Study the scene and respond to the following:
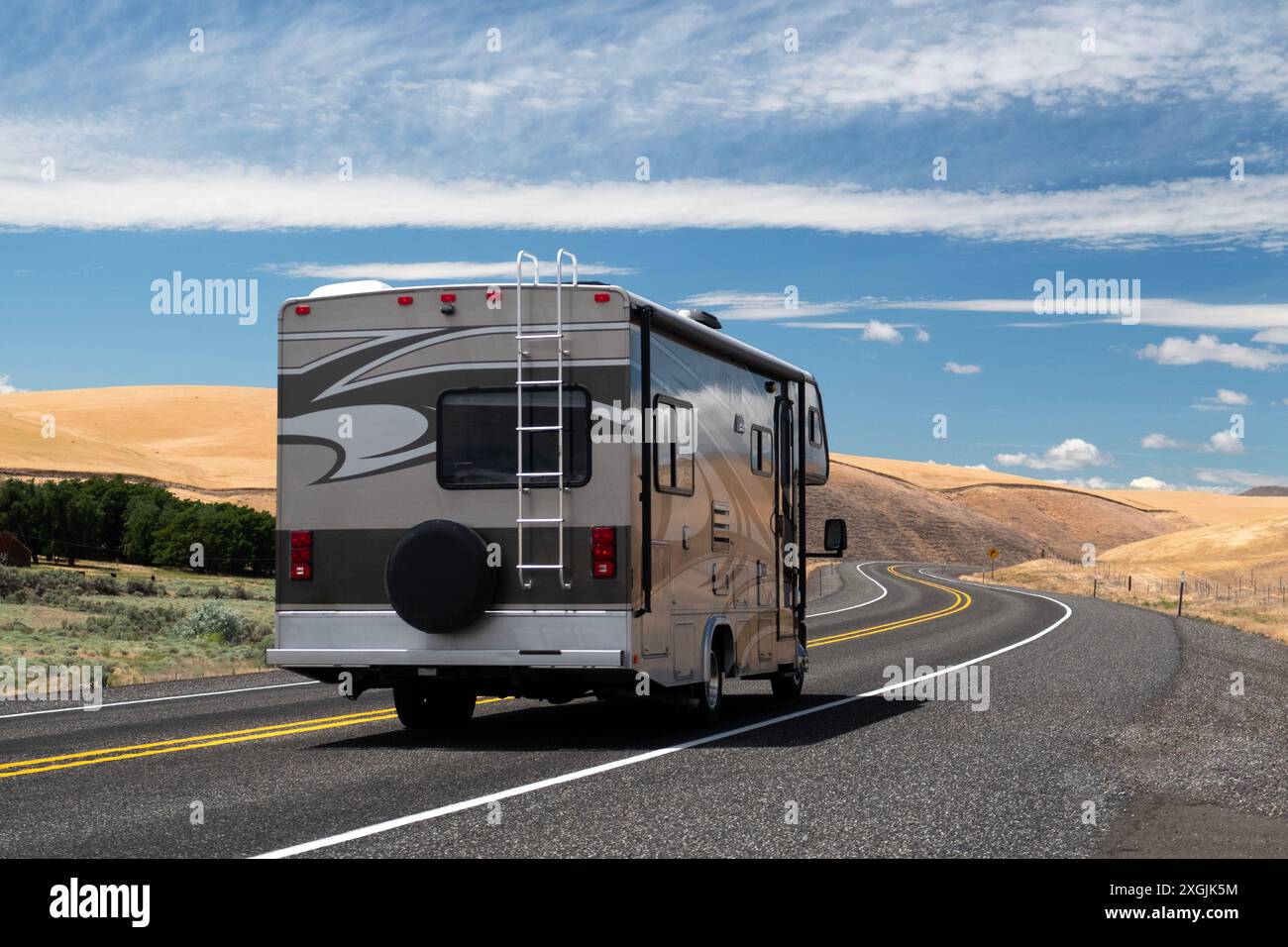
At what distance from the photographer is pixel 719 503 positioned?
44.5ft

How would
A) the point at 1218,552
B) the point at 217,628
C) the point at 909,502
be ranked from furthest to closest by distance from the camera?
the point at 909,502 < the point at 1218,552 < the point at 217,628

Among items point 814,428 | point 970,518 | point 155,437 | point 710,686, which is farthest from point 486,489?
point 970,518

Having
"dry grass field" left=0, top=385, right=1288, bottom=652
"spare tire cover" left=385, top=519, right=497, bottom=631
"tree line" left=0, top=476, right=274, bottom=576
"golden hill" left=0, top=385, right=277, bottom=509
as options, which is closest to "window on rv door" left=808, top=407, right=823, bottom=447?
"spare tire cover" left=385, top=519, right=497, bottom=631

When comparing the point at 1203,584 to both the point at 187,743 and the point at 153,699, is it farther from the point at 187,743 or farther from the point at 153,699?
the point at 187,743

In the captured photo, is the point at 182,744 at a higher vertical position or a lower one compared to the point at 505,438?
lower

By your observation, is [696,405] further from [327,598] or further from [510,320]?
[327,598]

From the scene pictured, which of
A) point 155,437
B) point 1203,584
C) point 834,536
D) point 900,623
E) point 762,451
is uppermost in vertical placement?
point 155,437

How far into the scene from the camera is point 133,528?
79188 millimetres

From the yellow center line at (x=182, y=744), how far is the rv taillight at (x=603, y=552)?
337 centimetres

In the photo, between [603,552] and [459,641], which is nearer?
[603,552]

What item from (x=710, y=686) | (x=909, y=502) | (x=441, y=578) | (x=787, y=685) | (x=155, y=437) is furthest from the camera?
(x=909, y=502)

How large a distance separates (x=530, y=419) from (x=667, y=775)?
121 inches

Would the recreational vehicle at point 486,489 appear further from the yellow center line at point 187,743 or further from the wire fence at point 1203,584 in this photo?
the wire fence at point 1203,584
